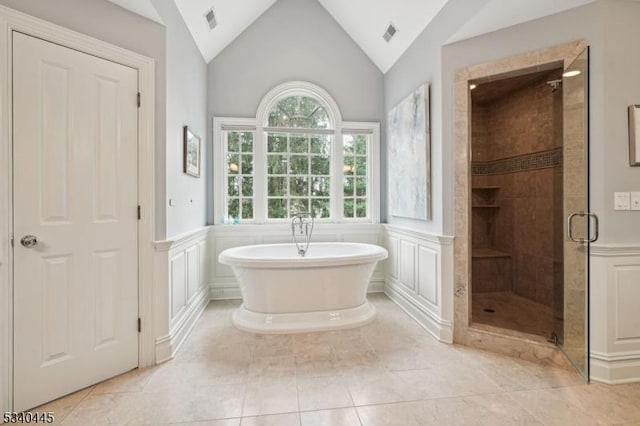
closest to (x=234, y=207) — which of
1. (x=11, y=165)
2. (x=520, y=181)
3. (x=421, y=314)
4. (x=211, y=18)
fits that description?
(x=211, y=18)

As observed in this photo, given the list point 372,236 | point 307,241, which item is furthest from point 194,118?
point 372,236

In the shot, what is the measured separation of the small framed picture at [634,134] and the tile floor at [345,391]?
4.76ft

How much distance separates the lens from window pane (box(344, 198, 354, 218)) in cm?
408

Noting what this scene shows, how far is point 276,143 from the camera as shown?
3.97 meters

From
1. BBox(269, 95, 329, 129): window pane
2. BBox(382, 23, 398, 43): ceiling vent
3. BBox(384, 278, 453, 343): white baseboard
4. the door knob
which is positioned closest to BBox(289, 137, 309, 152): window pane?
BBox(269, 95, 329, 129): window pane

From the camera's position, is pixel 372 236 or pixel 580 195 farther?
pixel 372 236

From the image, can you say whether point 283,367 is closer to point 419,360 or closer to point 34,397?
point 419,360

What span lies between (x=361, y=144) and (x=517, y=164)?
193 cm

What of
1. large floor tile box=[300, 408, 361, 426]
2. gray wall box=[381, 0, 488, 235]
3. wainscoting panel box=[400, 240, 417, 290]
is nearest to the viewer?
large floor tile box=[300, 408, 361, 426]

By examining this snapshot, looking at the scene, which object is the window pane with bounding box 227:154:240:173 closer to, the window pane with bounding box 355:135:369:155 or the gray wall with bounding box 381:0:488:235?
the window pane with bounding box 355:135:369:155

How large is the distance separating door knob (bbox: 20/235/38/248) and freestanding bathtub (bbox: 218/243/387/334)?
52.3 inches

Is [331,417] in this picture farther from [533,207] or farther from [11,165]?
[533,207]

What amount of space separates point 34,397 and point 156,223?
117 centimetres

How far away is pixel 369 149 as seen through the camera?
4.09 meters
